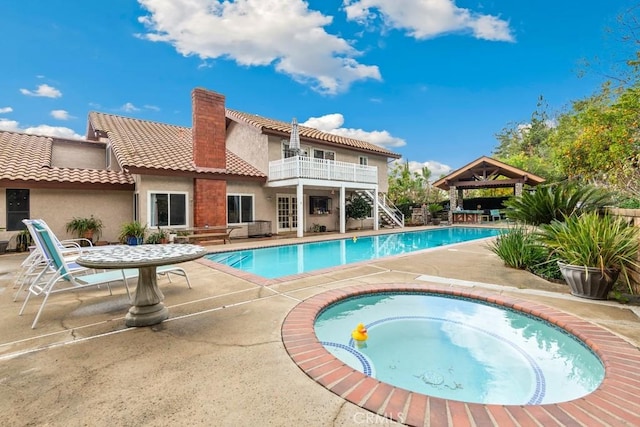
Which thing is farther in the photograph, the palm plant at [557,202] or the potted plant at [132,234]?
the potted plant at [132,234]

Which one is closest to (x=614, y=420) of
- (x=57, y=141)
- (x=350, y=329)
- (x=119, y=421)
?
(x=350, y=329)

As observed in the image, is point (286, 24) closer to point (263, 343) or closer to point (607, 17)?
point (607, 17)

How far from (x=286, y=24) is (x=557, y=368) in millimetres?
17751

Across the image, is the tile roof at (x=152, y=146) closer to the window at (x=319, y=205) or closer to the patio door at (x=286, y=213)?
the patio door at (x=286, y=213)

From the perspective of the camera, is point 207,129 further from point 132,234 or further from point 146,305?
point 146,305

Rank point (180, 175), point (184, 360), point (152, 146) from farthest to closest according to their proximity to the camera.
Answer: point (152, 146) < point (180, 175) < point (184, 360)

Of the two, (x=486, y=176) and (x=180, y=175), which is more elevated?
(x=486, y=176)

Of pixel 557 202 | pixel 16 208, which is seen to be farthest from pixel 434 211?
A: pixel 16 208

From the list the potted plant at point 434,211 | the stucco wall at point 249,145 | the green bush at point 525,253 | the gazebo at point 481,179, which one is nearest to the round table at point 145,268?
the green bush at point 525,253

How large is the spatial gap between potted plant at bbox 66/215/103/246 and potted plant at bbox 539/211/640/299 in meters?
14.5

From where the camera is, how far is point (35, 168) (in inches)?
457

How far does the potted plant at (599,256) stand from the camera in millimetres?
4473

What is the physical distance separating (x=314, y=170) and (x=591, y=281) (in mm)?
12040

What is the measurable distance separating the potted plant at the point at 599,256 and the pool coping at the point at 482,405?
1.46 meters
